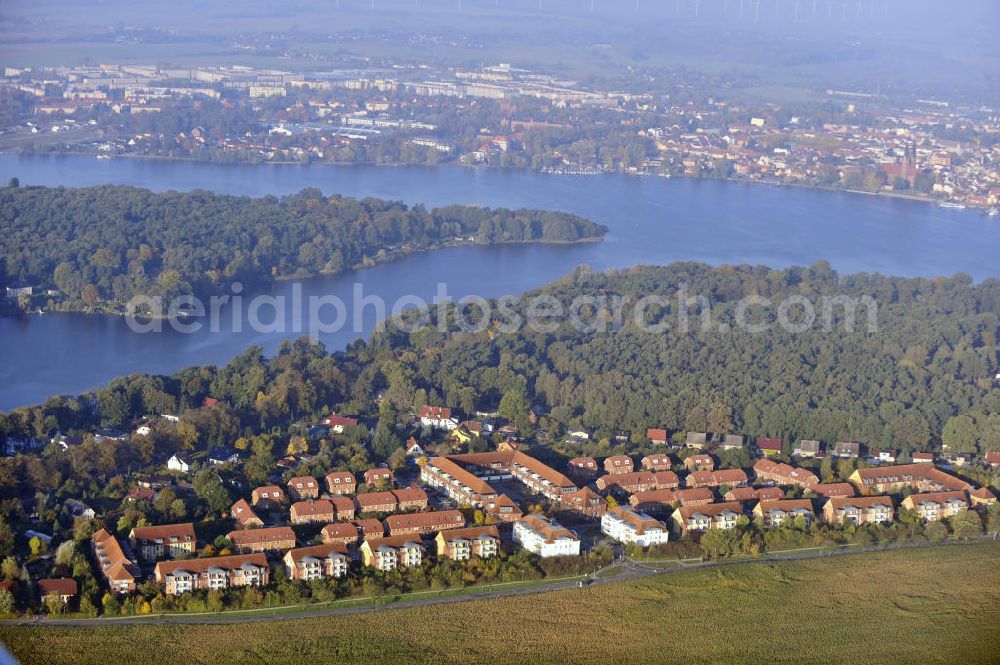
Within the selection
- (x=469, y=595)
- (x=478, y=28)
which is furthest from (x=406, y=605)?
(x=478, y=28)

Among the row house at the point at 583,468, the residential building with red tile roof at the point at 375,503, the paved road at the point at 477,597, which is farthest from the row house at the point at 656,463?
the residential building with red tile roof at the point at 375,503

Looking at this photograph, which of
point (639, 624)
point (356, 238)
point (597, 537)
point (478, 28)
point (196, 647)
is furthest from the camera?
point (478, 28)

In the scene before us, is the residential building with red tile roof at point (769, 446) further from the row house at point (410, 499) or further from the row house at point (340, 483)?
the row house at point (340, 483)

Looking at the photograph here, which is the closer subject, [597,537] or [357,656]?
[357,656]

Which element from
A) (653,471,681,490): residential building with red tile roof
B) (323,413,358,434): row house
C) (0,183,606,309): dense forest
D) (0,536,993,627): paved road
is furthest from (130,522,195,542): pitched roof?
(0,183,606,309): dense forest

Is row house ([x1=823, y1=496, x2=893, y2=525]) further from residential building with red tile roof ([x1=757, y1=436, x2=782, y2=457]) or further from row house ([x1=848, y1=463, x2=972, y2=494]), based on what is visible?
residential building with red tile roof ([x1=757, y1=436, x2=782, y2=457])

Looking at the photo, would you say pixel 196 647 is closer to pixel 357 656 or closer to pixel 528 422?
pixel 357 656
